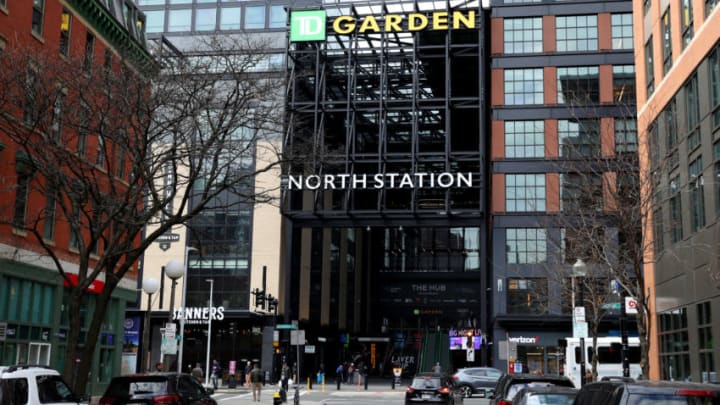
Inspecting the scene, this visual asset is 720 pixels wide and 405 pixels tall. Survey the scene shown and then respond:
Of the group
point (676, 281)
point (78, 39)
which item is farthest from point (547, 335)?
point (78, 39)

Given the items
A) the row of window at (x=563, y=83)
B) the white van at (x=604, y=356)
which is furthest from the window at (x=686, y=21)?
the row of window at (x=563, y=83)

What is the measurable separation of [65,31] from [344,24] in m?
36.0

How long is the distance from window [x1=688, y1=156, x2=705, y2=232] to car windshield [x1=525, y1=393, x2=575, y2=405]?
45.4 feet

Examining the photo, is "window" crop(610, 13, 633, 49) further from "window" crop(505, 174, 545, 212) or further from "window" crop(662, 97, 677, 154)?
"window" crop(662, 97, 677, 154)

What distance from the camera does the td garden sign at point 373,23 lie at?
61.6 metres

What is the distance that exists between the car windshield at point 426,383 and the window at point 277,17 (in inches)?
1877

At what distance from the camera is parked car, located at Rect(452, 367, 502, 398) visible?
4419 centimetres

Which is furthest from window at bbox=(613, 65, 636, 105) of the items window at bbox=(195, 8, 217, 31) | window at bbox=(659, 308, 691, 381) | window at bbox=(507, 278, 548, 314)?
window at bbox=(195, 8, 217, 31)

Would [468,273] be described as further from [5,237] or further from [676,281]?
[5,237]

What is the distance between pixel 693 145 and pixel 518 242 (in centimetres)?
3121

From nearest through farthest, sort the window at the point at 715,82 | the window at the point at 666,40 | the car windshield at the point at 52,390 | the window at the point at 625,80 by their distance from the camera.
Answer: the car windshield at the point at 52,390 < the window at the point at 715,82 < the window at the point at 666,40 < the window at the point at 625,80

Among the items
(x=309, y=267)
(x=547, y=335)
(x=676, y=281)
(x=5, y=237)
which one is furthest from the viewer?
(x=309, y=267)

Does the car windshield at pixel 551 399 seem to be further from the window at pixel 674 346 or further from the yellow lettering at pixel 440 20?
the yellow lettering at pixel 440 20

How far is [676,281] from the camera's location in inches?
1168
